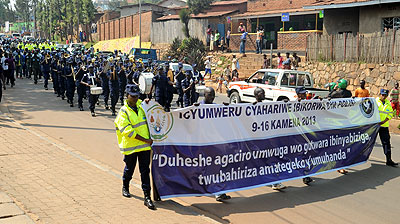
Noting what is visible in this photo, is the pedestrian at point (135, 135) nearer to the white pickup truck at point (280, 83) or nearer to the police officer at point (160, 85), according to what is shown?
the police officer at point (160, 85)

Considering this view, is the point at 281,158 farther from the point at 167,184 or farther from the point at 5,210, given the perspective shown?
the point at 5,210

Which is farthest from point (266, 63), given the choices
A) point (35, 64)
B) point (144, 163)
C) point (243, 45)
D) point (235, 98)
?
point (144, 163)

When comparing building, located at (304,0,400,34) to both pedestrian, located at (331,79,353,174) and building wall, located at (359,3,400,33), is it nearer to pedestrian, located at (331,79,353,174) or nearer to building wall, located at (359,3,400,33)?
building wall, located at (359,3,400,33)

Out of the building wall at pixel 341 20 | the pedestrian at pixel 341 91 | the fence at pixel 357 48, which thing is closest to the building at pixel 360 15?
the building wall at pixel 341 20

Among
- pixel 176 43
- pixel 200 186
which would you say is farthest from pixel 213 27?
pixel 200 186

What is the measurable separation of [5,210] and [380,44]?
1779cm

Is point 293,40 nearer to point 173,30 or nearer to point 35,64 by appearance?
point 35,64

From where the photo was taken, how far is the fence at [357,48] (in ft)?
62.4

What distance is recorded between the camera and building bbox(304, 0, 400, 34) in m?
21.3

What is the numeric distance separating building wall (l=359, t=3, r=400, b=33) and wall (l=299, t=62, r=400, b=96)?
2.59 meters

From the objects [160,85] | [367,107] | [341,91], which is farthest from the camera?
[160,85]

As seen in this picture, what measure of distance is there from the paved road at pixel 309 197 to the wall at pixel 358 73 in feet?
26.6

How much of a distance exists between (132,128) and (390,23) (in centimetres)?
1894

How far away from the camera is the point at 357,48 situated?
20.8 metres
